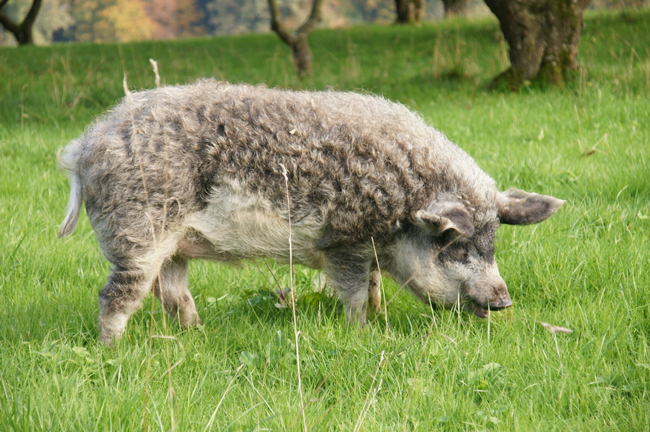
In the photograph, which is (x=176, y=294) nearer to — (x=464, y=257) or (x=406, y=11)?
(x=464, y=257)

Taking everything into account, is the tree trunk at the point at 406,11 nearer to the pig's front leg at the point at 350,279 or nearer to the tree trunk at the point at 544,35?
the tree trunk at the point at 544,35

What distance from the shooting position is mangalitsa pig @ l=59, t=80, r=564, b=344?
3.40 meters

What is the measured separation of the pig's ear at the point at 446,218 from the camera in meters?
3.30

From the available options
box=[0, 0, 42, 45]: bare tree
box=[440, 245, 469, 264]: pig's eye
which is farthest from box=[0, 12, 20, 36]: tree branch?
box=[440, 245, 469, 264]: pig's eye

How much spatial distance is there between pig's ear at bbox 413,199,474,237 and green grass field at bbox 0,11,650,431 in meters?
→ 0.57

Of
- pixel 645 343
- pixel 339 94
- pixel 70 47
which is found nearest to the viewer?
pixel 645 343

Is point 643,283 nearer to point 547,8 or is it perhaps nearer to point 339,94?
point 339,94

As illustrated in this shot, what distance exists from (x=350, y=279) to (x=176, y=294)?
4.01ft

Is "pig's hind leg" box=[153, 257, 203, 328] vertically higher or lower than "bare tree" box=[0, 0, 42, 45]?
lower

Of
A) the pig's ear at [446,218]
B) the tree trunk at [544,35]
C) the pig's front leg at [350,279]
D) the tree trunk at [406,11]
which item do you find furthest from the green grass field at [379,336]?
the tree trunk at [406,11]

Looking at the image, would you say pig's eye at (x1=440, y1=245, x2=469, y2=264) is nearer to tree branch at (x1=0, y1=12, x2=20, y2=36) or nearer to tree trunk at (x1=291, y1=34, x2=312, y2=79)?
tree trunk at (x1=291, y1=34, x2=312, y2=79)

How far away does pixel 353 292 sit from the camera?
12.2 ft

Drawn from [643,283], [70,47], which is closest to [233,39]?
[70,47]

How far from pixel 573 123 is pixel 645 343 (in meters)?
4.86
